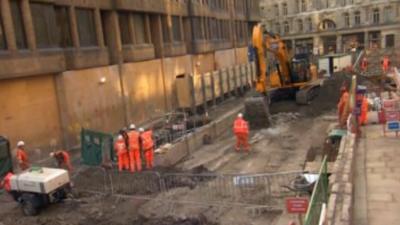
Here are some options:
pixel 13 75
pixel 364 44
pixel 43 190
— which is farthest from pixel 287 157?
pixel 364 44

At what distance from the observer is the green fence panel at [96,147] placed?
1728cm

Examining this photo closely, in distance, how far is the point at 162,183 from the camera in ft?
47.3

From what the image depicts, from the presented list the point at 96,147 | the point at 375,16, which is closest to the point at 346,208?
the point at 96,147

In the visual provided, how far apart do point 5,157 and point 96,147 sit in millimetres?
3279

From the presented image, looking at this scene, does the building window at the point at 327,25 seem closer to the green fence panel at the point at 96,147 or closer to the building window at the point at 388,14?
the building window at the point at 388,14

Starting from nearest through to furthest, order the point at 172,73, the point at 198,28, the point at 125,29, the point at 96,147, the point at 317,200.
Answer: the point at 317,200 → the point at 96,147 → the point at 125,29 → the point at 172,73 → the point at 198,28

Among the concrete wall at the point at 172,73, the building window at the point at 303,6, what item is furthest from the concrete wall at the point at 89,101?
the building window at the point at 303,6

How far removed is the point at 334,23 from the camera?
71.9 m

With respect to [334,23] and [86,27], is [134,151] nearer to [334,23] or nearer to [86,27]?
[86,27]

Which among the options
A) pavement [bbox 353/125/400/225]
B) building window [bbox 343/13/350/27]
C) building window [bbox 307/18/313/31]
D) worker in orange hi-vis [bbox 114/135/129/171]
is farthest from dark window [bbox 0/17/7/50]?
building window [bbox 307/18/313/31]

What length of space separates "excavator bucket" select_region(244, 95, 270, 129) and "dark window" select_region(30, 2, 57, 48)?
34.7 feet

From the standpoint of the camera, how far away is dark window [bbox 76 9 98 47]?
22.0 m

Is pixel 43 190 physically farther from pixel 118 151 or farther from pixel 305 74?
pixel 305 74

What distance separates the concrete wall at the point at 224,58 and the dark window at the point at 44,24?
22.4m
